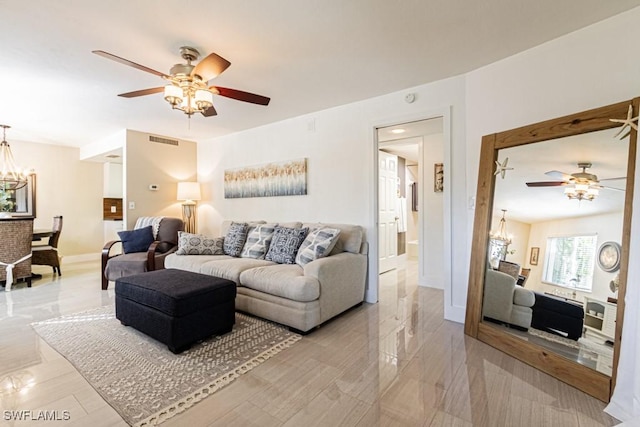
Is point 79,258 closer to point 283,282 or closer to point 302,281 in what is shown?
point 283,282

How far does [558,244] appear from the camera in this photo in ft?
7.00

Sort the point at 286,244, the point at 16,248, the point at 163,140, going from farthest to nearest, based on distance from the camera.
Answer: the point at 163,140
the point at 16,248
the point at 286,244

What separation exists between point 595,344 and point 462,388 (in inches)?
33.8

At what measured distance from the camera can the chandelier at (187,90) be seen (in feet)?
7.12

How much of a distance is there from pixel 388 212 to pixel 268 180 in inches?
86.6

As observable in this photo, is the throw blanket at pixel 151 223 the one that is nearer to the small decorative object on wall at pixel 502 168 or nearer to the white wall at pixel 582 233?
the small decorative object on wall at pixel 502 168

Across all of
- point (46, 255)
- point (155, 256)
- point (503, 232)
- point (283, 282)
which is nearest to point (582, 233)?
point (503, 232)

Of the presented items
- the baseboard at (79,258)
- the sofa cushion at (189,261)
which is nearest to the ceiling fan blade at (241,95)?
the sofa cushion at (189,261)

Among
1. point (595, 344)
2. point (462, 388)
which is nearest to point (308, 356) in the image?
point (462, 388)

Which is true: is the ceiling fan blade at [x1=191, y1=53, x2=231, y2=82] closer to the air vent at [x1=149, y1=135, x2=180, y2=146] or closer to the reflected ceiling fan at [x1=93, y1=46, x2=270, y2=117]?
the reflected ceiling fan at [x1=93, y1=46, x2=270, y2=117]

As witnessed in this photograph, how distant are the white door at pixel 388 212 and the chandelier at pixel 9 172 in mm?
6468

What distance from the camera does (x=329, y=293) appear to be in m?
2.77

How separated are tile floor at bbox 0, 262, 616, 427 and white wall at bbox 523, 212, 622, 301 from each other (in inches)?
23.8

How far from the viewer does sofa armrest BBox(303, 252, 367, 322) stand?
2689 millimetres
